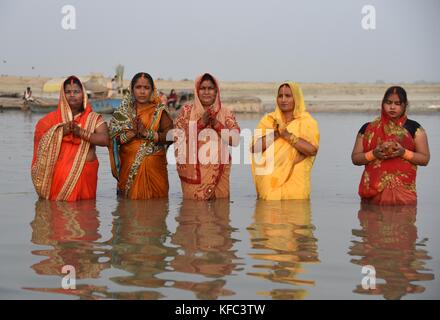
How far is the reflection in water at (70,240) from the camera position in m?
4.87

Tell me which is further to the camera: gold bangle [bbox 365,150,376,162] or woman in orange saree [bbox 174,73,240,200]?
woman in orange saree [bbox 174,73,240,200]

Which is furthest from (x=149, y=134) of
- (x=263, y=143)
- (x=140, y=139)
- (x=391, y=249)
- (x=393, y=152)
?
(x=391, y=249)

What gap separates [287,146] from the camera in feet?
24.6

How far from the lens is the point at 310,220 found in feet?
22.5

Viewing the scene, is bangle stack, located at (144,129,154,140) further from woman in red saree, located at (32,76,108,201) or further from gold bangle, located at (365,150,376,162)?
gold bangle, located at (365,150,376,162)

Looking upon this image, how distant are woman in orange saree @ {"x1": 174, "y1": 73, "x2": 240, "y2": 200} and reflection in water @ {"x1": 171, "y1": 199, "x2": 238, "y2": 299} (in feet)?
0.88

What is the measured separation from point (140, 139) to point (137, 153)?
0.13 m

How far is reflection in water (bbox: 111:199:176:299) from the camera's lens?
15.4ft

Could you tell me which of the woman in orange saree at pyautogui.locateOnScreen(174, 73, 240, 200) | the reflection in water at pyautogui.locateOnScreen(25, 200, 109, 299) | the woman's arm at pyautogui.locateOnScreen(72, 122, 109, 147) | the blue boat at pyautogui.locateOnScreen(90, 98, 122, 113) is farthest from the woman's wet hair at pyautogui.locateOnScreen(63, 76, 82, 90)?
the blue boat at pyautogui.locateOnScreen(90, 98, 122, 113)

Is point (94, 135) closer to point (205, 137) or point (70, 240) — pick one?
point (205, 137)

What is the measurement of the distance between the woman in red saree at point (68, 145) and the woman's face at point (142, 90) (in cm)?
41
